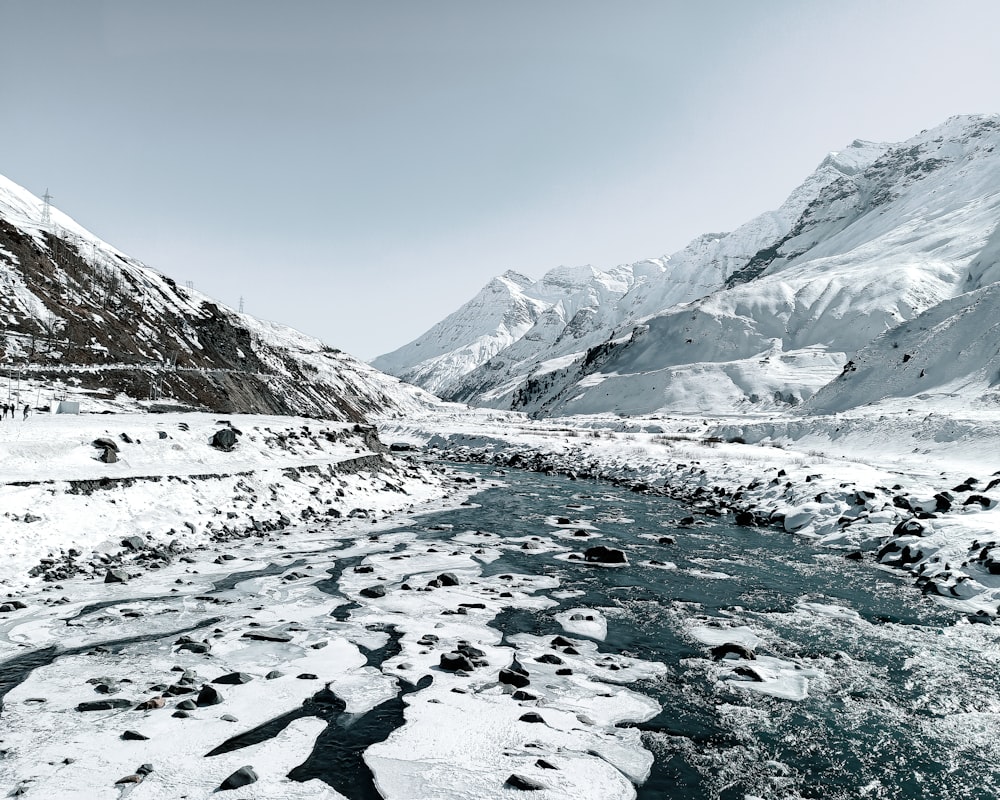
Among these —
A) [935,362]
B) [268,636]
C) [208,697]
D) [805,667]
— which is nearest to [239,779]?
[208,697]

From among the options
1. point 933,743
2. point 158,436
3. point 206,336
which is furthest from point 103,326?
point 933,743

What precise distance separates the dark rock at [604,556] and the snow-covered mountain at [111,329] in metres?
52.3

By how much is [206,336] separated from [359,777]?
104 meters

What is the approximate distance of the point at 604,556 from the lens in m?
19.9

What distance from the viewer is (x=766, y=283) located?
169 meters

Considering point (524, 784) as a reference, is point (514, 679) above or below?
below

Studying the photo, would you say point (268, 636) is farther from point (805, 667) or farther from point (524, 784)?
point (805, 667)

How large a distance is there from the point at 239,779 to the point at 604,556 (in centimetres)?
1465

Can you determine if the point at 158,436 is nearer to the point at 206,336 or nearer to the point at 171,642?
the point at 171,642

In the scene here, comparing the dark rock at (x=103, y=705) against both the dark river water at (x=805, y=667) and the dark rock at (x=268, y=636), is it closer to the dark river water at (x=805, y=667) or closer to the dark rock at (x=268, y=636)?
the dark rock at (x=268, y=636)

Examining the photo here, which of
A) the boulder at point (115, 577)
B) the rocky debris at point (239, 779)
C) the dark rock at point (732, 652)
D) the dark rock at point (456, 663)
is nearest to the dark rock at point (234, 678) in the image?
the rocky debris at point (239, 779)

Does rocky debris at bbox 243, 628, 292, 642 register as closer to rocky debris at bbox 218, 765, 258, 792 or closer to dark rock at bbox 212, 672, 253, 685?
dark rock at bbox 212, 672, 253, 685

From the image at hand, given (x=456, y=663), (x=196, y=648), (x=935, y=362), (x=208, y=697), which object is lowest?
(x=456, y=663)

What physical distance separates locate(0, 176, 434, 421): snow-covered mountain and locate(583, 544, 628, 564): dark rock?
52.3 m
